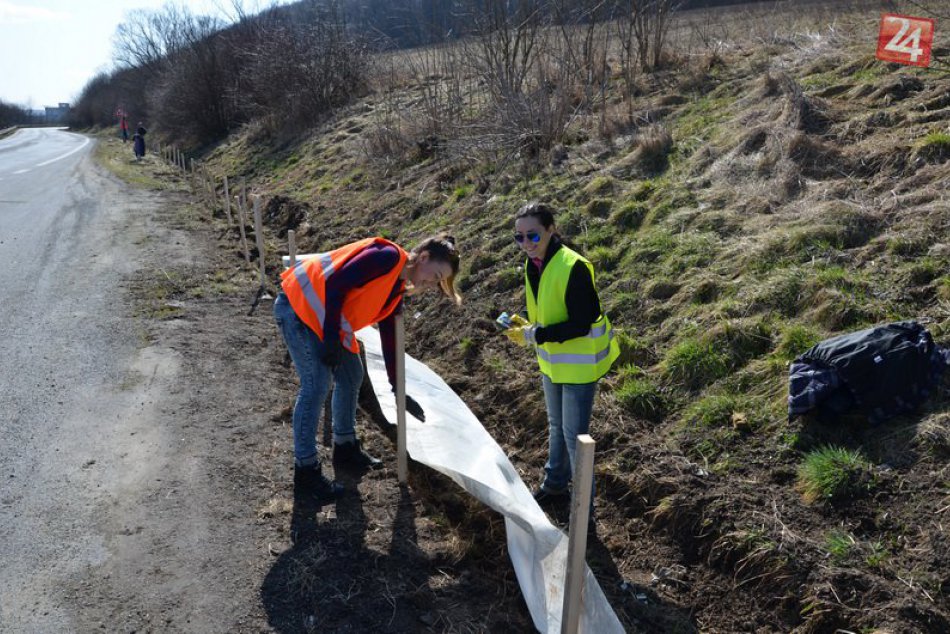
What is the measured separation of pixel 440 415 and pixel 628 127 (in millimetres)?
6607

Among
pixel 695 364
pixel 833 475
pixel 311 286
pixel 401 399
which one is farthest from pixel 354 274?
pixel 833 475

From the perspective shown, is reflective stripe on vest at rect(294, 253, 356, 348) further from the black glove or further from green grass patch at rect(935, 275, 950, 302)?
green grass patch at rect(935, 275, 950, 302)

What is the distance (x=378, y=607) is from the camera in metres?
3.50

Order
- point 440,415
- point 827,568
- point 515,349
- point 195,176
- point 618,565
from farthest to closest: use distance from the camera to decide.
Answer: point 195,176 → point 515,349 → point 440,415 → point 618,565 → point 827,568

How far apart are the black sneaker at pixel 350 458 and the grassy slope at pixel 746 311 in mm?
1135

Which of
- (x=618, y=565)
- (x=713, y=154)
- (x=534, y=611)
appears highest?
(x=713, y=154)

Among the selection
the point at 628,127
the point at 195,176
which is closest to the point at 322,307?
the point at 628,127

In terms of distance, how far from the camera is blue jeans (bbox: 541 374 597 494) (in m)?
3.88

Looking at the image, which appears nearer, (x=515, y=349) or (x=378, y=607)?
(x=378, y=607)

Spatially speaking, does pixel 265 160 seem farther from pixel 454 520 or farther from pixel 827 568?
pixel 827 568

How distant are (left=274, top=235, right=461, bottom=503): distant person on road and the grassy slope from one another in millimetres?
1571

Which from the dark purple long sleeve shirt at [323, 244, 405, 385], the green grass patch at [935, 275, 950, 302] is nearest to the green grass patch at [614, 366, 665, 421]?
the green grass patch at [935, 275, 950, 302]

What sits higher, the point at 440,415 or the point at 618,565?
the point at 440,415

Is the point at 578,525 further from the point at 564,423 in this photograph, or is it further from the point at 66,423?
the point at 66,423
